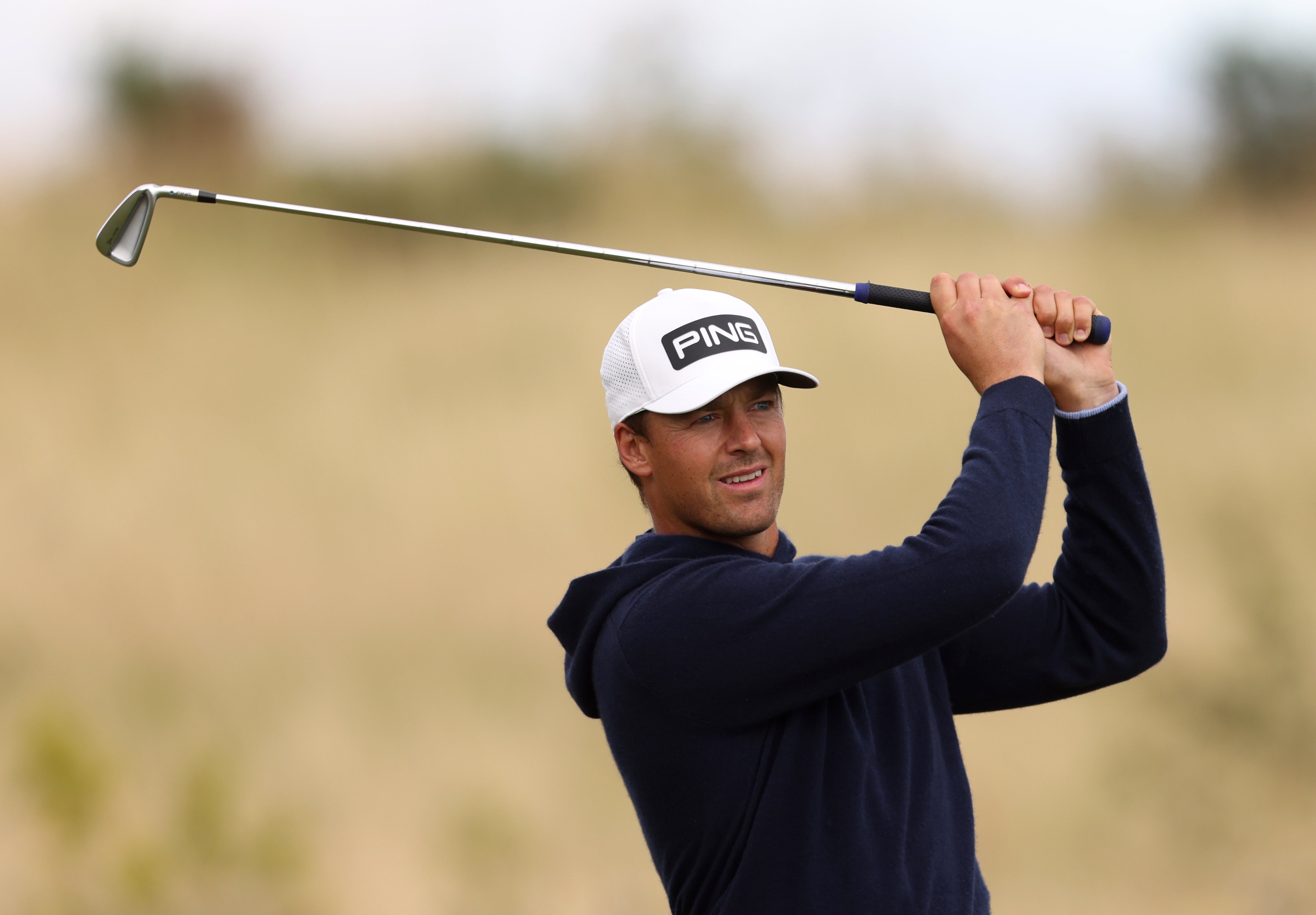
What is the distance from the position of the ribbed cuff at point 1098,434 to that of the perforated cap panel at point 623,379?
1.55 feet

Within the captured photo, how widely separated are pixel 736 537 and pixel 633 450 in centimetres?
16

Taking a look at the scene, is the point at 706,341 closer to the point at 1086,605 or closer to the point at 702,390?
the point at 702,390

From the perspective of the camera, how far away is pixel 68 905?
13.9 feet

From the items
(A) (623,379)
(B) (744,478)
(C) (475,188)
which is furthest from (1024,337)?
(C) (475,188)

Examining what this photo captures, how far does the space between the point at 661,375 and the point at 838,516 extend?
3852 mm

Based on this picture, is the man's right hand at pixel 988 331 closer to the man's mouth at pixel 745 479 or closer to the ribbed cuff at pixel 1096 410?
the ribbed cuff at pixel 1096 410

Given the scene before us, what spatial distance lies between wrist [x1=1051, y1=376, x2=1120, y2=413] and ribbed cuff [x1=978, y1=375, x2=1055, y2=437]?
0.51 feet

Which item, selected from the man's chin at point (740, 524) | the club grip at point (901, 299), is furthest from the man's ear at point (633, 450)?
the club grip at point (901, 299)

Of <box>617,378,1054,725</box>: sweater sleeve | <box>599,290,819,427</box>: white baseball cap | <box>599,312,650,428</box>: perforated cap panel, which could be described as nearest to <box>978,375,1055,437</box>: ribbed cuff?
<box>617,378,1054,725</box>: sweater sleeve

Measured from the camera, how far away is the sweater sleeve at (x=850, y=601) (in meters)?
1.06

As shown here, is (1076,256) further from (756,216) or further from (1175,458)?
(756,216)

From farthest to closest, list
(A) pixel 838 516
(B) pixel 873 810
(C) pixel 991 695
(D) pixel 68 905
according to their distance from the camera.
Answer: (A) pixel 838 516 → (D) pixel 68 905 → (C) pixel 991 695 → (B) pixel 873 810

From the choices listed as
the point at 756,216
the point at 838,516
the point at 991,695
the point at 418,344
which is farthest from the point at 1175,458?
the point at 991,695

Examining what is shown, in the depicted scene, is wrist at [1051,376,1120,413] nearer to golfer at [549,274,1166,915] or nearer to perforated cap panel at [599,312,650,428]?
golfer at [549,274,1166,915]
